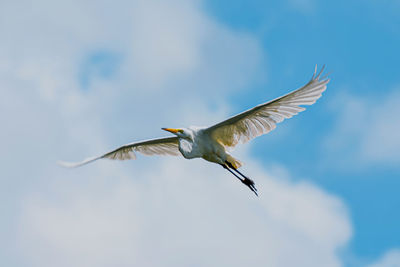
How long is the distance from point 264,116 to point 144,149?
4.00 meters

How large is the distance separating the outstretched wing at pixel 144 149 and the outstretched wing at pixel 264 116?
1662 millimetres

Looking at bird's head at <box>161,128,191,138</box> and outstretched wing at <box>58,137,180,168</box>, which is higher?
outstretched wing at <box>58,137,180,168</box>

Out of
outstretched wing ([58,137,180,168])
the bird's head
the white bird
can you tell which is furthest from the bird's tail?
outstretched wing ([58,137,180,168])

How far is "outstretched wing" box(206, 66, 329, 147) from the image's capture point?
12633 mm

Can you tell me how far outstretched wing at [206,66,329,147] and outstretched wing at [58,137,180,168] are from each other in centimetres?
166

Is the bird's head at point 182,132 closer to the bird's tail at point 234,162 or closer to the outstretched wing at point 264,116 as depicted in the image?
the outstretched wing at point 264,116

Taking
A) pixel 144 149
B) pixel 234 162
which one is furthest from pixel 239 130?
pixel 144 149

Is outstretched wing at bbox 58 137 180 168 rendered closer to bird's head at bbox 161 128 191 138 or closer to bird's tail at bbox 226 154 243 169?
bird's head at bbox 161 128 191 138

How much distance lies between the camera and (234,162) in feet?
47.3

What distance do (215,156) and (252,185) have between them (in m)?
1.16

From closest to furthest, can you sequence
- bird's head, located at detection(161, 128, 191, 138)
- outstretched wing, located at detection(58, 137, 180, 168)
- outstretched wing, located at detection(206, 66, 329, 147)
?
outstretched wing, located at detection(206, 66, 329, 147)
bird's head, located at detection(161, 128, 191, 138)
outstretched wing, located at detection(58, 137, 180, 168)

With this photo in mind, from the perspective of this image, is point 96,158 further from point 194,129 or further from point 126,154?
point 194,129

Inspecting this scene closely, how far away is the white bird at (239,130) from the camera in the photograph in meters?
12.8

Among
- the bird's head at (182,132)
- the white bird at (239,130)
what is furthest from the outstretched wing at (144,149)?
the bird's head at (182,132)
